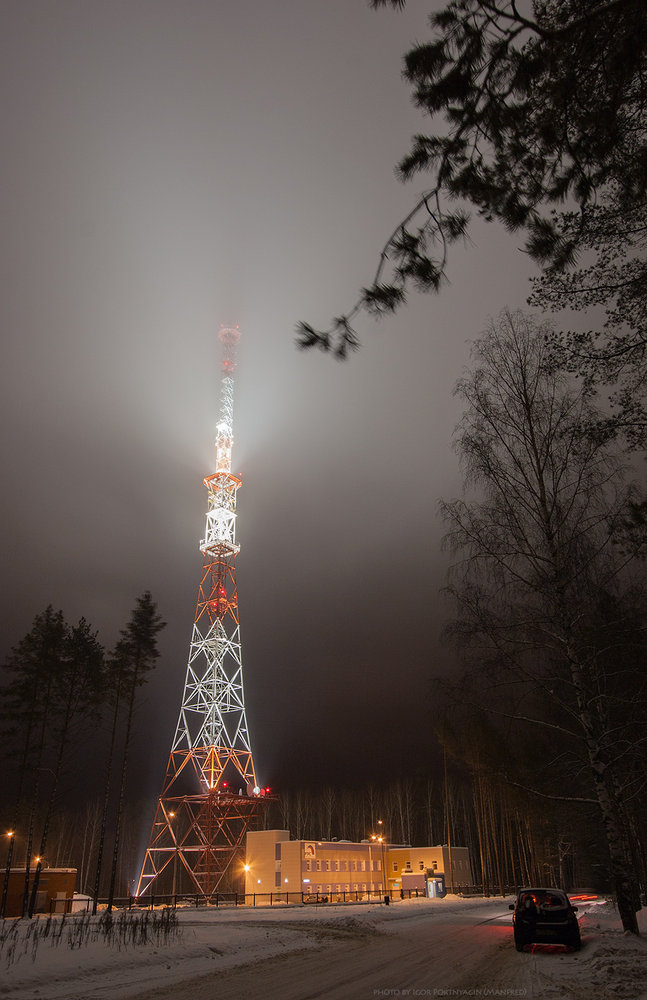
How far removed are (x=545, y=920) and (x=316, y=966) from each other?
4.85 m

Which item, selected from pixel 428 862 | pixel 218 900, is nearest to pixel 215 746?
pixel 218 900

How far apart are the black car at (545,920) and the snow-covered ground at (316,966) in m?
0.27

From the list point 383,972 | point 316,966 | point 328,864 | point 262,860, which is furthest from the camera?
point 328,864

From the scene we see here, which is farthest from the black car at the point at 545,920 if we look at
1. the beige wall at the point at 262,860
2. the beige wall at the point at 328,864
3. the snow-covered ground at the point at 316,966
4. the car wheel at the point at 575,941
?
the beige wall at the point at 262,860

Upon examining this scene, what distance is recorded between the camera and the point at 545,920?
11.7m

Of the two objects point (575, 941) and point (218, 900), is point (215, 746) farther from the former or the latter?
point (575, 941)

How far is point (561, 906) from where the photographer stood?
39.0 feet

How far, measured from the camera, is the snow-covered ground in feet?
24.8

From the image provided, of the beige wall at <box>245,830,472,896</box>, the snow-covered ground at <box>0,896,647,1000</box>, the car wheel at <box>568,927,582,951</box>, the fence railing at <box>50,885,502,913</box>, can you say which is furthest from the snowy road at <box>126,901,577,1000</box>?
the beige wall at <box>245,830,472,896</box>

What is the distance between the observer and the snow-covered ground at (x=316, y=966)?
24.8 feet

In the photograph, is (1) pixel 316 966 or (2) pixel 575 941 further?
(2) pixel 575 941

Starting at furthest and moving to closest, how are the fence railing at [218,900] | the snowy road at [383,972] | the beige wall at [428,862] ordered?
1. the beige wall at [428,862]
2. the fence railing at [218,900]
3. the snowy road at [383,972]

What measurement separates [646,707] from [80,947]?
1370 centimetres

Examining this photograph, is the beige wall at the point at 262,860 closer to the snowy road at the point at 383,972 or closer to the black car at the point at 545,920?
the snowy road at the point at 383,972
